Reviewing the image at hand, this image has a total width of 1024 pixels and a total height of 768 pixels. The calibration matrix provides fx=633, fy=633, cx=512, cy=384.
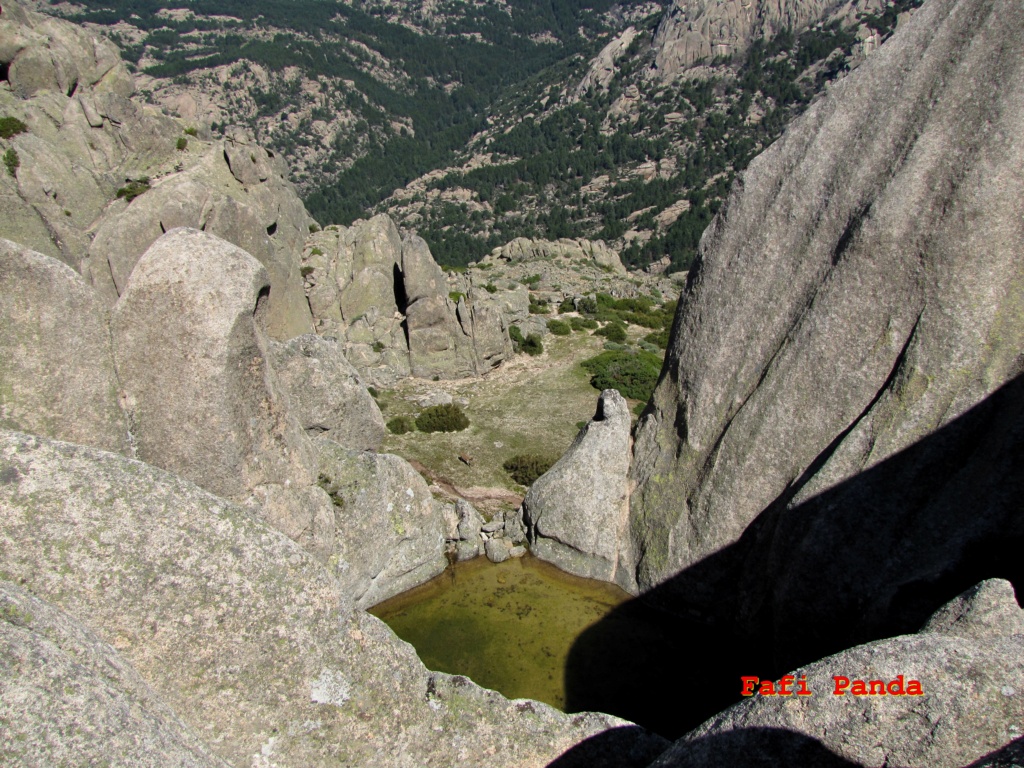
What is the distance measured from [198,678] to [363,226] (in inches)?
1313

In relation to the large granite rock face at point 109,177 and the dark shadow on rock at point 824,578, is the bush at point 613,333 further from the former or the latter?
the dark shadow on rock at point 824,578

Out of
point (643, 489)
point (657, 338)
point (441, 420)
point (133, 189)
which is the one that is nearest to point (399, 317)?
point (441, 420)

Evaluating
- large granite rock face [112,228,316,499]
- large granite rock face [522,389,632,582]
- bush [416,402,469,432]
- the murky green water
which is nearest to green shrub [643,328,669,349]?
bush [416,402,469,432]

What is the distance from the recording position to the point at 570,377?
2906cm

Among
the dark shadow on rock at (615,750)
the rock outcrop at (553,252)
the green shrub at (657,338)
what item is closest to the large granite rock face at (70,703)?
the dark shadow on rock at (615,750)

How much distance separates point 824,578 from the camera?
403 inches

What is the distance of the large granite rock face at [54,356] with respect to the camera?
8406mm

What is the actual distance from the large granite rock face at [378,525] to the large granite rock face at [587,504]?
2.47 metres

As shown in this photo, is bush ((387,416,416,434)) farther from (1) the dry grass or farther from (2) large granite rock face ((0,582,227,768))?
(2) large granite rock face ((0,582,227,768))

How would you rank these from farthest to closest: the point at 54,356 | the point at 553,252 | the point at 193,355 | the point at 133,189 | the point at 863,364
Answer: the point at 553,252 < the point at 133,189 < the point at 863,364 < the point at 193,355 < the point at 54,356

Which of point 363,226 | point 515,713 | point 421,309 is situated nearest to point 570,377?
point 421,309

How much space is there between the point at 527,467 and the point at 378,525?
23.2 ft

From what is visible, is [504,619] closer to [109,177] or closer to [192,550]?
[192,550]

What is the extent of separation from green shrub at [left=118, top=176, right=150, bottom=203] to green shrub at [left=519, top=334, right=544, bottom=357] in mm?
18042
